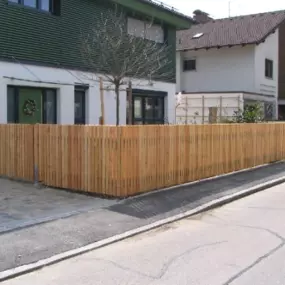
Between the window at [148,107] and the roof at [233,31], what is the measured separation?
465 inches

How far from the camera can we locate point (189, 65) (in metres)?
33.0

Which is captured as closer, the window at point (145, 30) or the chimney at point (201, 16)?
the window at point (145, 30)

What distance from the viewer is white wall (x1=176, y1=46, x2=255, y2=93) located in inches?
1204

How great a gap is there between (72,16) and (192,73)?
17752 mm

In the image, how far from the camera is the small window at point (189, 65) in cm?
3270

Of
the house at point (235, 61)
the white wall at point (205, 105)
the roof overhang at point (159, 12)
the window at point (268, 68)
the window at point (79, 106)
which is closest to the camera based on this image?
the window at point (79, 106)

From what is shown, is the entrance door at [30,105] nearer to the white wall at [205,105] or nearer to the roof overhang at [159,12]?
the roof overhang at [159,12]

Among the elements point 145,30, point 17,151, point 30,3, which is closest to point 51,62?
point 30,3

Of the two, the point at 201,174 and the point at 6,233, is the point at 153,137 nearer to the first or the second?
the point at 201,174

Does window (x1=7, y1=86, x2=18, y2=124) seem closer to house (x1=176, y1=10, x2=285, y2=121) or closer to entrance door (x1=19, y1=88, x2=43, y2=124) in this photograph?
entrance door (x1=19, y1=88, x2=43, y2=124)

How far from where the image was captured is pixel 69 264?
593 centimetres

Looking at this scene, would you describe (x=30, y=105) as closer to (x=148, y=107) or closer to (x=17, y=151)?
(x=17, y=151)

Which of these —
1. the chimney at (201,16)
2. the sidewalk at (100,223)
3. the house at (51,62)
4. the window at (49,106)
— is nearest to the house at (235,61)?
the chimney at (201,16)

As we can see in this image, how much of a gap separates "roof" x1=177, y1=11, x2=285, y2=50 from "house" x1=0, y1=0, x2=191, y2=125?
43.1ft
